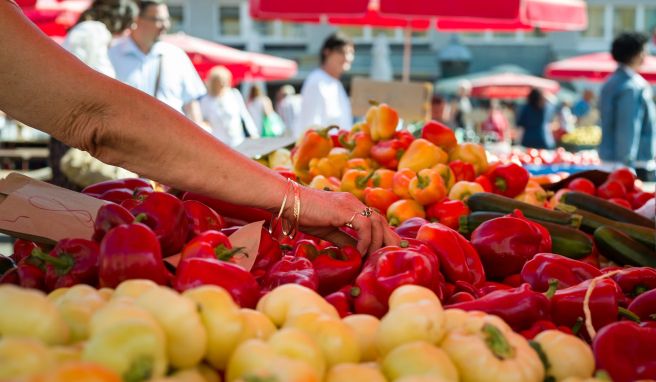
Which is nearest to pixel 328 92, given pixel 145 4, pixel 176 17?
pixel 145 4

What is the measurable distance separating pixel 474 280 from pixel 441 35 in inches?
1056

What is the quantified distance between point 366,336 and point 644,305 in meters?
0.94

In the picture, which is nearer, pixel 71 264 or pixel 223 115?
pixel 71 264

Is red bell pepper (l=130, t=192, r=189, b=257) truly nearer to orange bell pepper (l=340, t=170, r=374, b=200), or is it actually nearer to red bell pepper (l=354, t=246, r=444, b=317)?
red bell pepper (l=354, t=246, r=444, b=317)

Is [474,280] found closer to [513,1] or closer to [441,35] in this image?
[513,1]

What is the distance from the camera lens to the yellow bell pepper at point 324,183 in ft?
12.4

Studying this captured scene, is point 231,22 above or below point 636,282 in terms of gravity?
above

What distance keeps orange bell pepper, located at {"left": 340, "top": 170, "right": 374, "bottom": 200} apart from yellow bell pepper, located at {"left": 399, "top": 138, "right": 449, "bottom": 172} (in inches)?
7.3

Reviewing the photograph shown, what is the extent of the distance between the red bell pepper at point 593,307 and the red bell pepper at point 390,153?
6.71 feet

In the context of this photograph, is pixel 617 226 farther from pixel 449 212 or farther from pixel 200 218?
pixel 200 218

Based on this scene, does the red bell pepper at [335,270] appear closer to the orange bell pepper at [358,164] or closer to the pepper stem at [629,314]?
the pepper stem at [629,314]

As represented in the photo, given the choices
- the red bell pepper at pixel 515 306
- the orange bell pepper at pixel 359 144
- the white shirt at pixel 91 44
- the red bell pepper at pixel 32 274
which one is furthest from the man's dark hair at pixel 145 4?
the red bell pepper at pixel 515 306

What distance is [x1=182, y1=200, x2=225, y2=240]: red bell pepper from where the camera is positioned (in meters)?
2.14

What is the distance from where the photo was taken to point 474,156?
3922 mm
